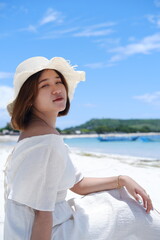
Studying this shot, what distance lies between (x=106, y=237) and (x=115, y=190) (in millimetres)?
317

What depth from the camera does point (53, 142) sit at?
1486 mm

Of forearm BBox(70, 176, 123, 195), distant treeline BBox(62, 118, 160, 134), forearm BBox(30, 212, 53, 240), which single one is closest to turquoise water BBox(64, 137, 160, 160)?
forearm BBox(70, 176, 123, 195)

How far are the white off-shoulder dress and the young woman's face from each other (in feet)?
0.70

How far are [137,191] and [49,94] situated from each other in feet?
2.40

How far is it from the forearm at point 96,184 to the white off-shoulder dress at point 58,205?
0.08 metres

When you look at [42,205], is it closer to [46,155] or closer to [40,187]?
[40,187]

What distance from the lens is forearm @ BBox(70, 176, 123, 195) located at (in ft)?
6.12

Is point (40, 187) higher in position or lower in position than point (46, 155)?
lower

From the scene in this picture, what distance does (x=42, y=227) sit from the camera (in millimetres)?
1468

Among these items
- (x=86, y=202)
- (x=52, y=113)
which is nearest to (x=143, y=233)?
(x=86, y=202)

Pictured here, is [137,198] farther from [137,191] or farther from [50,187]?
[50,187]

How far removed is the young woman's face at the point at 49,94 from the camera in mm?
1654

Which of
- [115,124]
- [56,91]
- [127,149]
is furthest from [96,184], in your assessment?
[115,124]

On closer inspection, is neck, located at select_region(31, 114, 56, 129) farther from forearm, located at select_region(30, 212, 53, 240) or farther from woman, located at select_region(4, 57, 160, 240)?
forearm, located at select_region(30, 212, 53, 240)
